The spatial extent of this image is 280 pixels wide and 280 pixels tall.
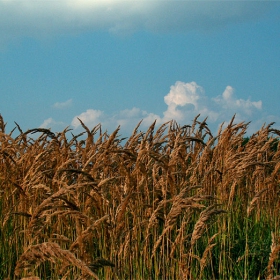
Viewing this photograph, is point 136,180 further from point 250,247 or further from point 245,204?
point 245,204

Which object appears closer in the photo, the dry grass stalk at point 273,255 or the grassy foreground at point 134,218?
the dry grass stalk at point 273,255

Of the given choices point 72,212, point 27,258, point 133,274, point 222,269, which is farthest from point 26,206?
point 27,258

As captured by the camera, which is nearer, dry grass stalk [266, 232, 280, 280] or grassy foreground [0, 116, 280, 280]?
dry grass stalk [266, 232, 280, 280]

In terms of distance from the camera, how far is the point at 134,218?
11.3ft

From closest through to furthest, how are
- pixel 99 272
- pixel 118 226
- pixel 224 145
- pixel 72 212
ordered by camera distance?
pixel 72 212
pixel 118 226
pixel 99 272
pixel 224 145

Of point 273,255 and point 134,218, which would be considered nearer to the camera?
point 273,255

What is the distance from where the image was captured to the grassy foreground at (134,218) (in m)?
2.58

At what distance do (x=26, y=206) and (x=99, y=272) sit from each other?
809 mm

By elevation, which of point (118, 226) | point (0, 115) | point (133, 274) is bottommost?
point (133, 274)

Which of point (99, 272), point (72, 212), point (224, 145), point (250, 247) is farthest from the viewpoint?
point (224, 145)

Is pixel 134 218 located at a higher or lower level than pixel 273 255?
higher

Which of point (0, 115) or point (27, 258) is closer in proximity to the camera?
point (27, 258)

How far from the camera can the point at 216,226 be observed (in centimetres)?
429

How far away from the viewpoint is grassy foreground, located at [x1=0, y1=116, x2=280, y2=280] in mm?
2576
